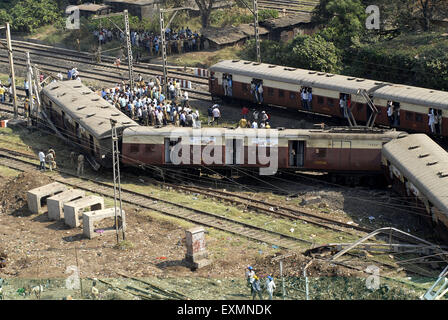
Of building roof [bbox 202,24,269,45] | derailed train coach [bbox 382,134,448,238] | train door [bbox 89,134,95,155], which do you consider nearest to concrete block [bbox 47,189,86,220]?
train door [bbox 89,134,95,155]

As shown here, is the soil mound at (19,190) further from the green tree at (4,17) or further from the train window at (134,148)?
the green tree at (4,17)

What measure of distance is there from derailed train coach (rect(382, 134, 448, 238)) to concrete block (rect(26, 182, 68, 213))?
52.9 ft

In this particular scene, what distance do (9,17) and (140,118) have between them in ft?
102

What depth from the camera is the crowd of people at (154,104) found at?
46631mm

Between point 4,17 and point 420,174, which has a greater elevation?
point 4,17

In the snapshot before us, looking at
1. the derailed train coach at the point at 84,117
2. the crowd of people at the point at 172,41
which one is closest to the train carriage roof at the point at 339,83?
the derailed train coach at the point at 84,117

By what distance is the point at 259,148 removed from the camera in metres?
40.8

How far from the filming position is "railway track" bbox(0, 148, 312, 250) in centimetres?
3431

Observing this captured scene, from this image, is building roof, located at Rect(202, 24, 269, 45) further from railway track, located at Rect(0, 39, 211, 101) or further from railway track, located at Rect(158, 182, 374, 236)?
railway track, located at Rect(158, 182, 374, 236)

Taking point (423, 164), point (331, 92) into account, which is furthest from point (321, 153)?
point (331, 92)

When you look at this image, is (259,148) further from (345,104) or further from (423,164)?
(423,164)

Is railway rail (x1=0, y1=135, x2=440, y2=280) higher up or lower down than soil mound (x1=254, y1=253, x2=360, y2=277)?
lower down

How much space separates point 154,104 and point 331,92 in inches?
423

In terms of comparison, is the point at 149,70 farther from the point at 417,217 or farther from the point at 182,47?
the point at 417,217
